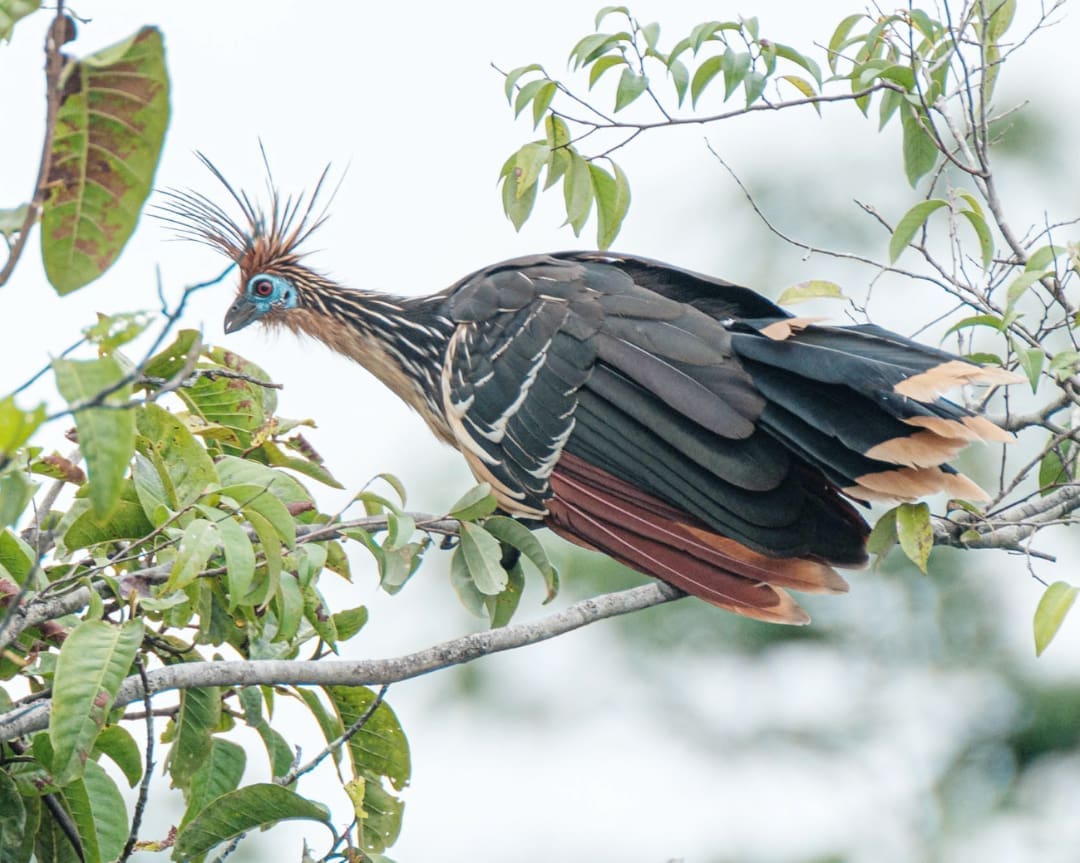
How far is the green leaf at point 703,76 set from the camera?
282 centimetres

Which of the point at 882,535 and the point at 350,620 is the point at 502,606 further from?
the point at 882,535

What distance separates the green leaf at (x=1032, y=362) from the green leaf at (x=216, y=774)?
1.53m

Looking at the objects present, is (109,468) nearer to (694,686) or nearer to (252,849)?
(252,849)

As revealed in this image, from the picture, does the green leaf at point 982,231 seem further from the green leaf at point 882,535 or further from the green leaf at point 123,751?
the green leaf at point 123,751

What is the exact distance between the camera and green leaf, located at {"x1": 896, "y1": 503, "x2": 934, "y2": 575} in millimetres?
2457

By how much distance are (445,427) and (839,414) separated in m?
1.24

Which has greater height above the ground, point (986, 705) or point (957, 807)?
point (986, 705)

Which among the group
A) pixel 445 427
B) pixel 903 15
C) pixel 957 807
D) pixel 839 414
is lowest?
pixel 839 414

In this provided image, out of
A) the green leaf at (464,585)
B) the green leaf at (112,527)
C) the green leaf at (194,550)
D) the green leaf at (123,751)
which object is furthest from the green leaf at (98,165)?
the green leaf at (464,585)

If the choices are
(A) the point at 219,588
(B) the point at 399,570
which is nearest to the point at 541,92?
(B) the point at 399,570

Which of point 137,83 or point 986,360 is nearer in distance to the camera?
point 137,83

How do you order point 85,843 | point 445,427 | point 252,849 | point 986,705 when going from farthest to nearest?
point 986,705, point 252,849, point 445,427, point 85,843

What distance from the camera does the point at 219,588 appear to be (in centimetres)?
229

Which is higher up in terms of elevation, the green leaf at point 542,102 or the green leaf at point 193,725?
the green leaf at point 542,102
